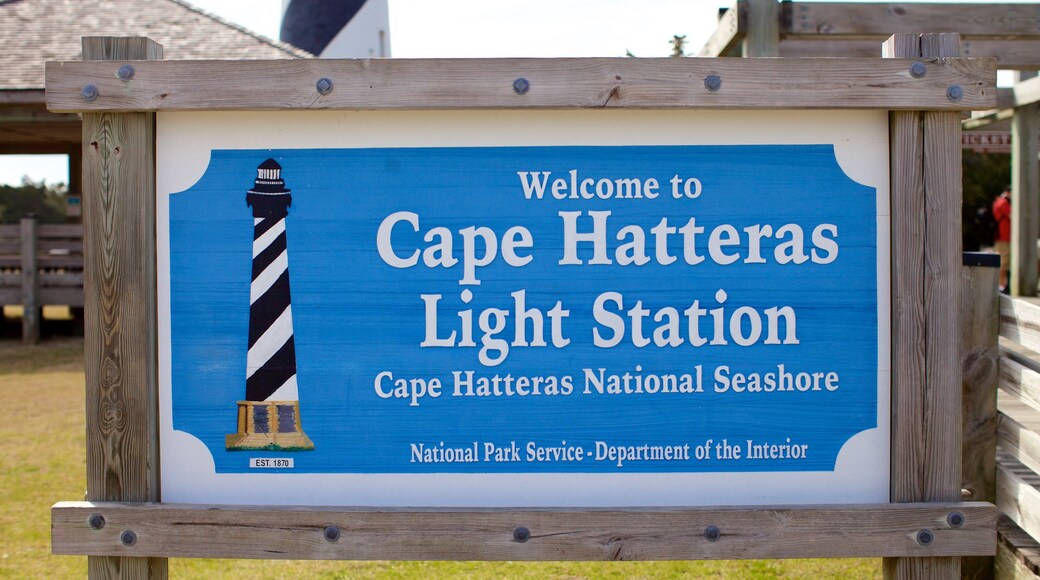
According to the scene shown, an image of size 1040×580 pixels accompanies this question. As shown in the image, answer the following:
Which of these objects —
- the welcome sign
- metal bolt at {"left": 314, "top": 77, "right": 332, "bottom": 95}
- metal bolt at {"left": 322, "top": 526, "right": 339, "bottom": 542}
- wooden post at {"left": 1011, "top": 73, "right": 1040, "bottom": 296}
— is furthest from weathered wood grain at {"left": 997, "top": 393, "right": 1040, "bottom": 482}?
wooden post at {"left": 1011, "top": 73, "right": 1040, "bottom": 296}

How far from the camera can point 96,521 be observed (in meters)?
2.52

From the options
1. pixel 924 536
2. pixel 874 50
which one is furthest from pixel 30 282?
pixel 924 536

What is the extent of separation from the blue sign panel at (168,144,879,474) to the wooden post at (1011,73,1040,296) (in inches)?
374

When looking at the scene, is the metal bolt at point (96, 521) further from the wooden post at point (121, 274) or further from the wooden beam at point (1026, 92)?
the wooden beam at point (1026, 92)

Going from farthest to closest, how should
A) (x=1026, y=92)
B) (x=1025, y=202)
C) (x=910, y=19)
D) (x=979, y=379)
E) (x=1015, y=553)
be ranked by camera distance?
(x=1025, y=202) < (x=1026, y=92) < (x=910, y=19) < (x=979, y=379) < (x=1015, y=553)

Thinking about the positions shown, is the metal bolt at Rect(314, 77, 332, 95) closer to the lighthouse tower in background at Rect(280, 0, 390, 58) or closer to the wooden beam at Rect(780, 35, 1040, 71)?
the wooden beam at Rect(780, 35, 1040, 71)

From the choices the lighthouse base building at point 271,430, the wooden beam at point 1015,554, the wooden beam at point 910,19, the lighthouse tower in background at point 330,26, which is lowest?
the wooden beam at point 1015,554

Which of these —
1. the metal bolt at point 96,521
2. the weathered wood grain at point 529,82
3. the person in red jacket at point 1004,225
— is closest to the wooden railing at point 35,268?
the metal bolt at point 96,521

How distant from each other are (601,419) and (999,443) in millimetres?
1641

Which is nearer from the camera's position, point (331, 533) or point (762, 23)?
point (331, 533)

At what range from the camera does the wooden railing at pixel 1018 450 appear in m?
2.94

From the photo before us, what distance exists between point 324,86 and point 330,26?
517 inches

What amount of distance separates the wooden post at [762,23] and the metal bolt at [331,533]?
3.90 metres

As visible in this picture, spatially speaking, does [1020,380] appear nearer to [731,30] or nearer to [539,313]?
[539,313]
